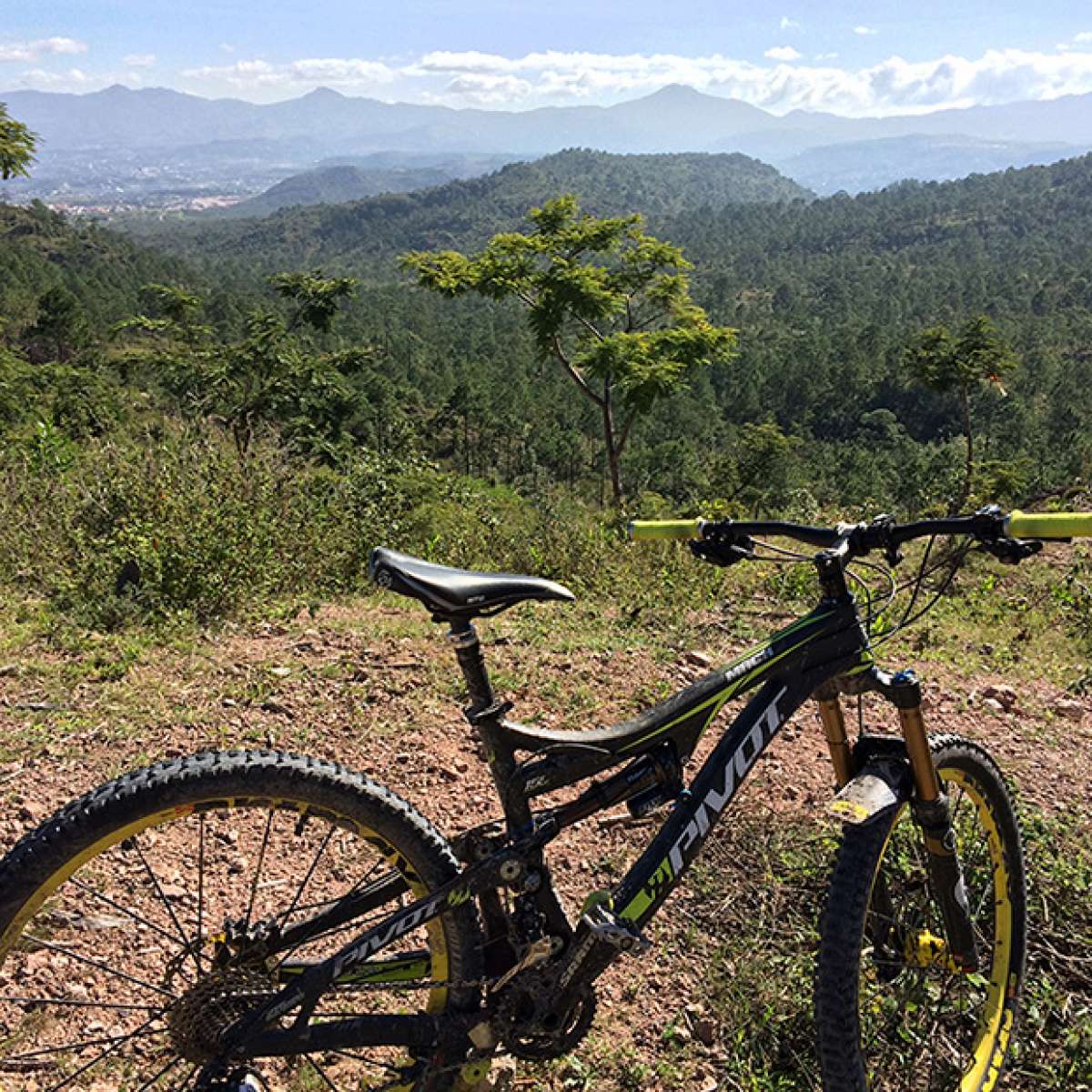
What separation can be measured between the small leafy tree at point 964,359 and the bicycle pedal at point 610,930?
1769 centimetres

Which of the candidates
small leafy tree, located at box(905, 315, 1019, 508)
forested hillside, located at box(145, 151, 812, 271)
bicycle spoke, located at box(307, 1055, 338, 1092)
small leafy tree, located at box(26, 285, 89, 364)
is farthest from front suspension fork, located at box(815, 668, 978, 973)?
forested hillside, located at box(145, 151, 812, 271)

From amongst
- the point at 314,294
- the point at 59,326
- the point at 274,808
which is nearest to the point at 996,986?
the point at 274,808

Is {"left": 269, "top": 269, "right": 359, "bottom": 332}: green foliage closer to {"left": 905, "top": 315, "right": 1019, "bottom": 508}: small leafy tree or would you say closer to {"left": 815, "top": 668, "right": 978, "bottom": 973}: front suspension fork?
{"left": 905, "top": 315, "right": 1019, "bottom": 508}: small leafy tree

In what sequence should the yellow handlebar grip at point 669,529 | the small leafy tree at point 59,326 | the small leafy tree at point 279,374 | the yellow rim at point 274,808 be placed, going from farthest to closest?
the small leafy tree at point 59,326
the small leafy tree at point 279,374
the yellow handlebar grip at point 669,529
the yellow rim at point 274,808

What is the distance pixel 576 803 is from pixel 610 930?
278mm

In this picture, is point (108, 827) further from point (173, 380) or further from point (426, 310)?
point (426, 310)

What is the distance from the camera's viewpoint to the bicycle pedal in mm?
1755

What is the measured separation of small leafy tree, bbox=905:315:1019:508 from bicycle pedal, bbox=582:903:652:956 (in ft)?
58.0

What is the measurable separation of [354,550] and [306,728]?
2169 mm

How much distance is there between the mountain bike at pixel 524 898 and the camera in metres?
1.63

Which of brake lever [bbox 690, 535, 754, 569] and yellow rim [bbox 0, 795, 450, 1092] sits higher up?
brake lever [bbox 690, 535, 754, 569]

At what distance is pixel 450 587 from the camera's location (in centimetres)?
160

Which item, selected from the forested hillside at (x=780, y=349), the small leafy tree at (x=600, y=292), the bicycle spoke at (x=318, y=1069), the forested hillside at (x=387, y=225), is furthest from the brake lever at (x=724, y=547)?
the forested hillside at (x=387, y=225)

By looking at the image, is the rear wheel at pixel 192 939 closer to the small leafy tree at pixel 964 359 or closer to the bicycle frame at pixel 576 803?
the bicycle frame at pixel 576 803
